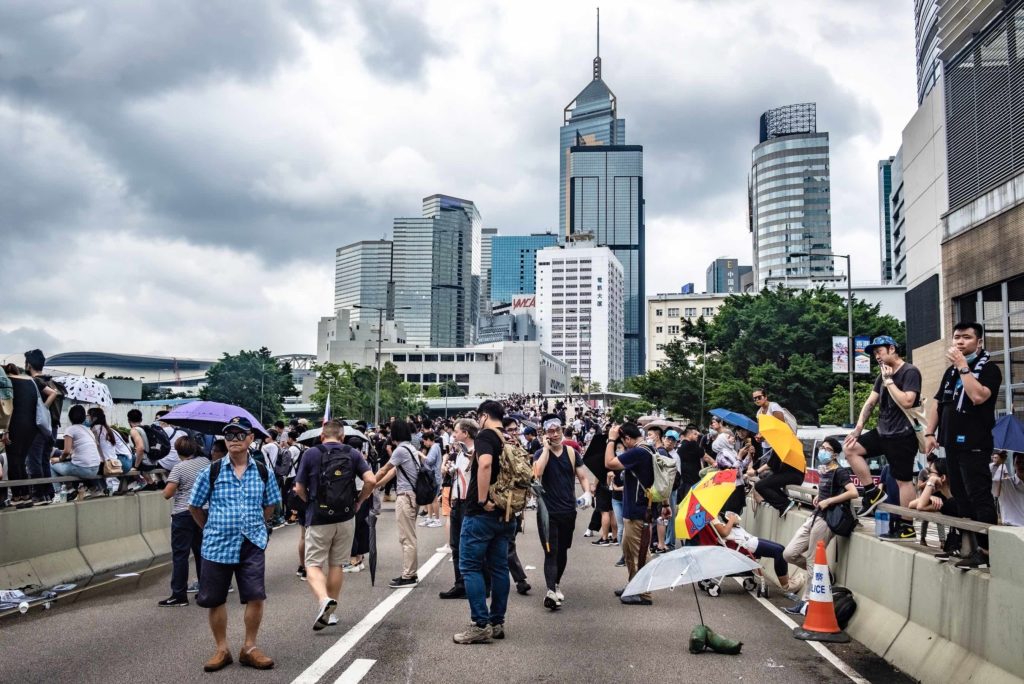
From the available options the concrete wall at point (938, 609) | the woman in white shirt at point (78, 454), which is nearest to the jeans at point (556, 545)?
the concrete wall at point (938, 609)

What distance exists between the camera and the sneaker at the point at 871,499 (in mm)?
9188

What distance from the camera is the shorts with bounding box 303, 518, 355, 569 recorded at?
8.08m

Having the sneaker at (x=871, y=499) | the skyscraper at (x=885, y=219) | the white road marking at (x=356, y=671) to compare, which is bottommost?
the white road marking at (x=356, y=671)

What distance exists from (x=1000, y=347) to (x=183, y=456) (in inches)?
1120

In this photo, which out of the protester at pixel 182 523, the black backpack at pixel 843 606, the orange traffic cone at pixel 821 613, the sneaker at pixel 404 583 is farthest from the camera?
the sneaker at pixel 404 583

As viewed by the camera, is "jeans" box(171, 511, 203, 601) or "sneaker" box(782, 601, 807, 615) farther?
"jeans" box(171, 511, 203, 601)

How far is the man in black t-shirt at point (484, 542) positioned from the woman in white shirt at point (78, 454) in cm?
633

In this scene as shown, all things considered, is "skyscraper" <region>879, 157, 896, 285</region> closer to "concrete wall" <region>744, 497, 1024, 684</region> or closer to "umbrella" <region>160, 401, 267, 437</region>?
"umbrella" <region>160, 401, 267, 437</region>

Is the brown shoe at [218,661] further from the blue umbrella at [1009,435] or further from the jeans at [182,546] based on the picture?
the blue umbrella at [1009,435]

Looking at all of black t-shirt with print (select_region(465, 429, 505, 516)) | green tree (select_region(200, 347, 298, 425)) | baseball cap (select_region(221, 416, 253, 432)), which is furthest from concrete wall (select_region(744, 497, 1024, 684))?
green tree (select_region(200, 347, 298, 425))

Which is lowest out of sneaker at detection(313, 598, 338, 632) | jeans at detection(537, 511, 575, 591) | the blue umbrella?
sneaker at detection(313, 598, 338, 632)

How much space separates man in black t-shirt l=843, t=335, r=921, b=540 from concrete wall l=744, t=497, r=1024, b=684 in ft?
2.03

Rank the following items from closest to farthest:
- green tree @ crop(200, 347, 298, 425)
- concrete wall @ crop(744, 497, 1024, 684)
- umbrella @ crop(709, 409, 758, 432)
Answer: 1. concrete wall @ crop(744, 497, 1024, 684)
2. umbrella @ crop(709, 409, 758, 432)
3. green tree @ crop(200, 347, 298, 425)

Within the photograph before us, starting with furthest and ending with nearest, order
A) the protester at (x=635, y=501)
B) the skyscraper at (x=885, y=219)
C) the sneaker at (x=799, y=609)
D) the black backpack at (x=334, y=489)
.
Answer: the skyscraper at (x=885, y=219) < the protester at (x=635, y=501) < the sneaker at (x=799, y=609) < the black backpack at (x=334, y=489)
